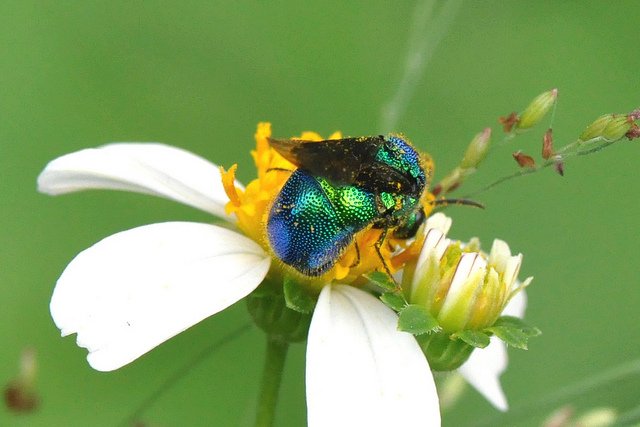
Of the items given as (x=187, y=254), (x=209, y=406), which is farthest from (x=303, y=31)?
(x=187, y=254)

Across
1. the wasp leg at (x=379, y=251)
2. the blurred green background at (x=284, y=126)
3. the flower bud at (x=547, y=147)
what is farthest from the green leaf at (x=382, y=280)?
the blurred green background at (x=284, y=126)

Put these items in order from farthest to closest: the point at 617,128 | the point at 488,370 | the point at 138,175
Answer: the point at 488,370, the point at 138,175, the point at 617,128

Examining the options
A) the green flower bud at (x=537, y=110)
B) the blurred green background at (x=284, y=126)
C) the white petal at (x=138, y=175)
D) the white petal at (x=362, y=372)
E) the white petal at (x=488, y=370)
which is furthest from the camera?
the blurred green background at (x=284, y=126)

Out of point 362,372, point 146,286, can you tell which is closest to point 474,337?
point 362,372

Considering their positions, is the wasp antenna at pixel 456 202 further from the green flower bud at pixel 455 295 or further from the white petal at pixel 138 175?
the white petal at pixel 138 175

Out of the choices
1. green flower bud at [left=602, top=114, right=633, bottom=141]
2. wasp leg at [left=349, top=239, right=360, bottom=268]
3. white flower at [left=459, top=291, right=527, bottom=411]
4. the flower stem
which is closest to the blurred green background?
white flower at [left=459, top=291, right=527, bottom=411]

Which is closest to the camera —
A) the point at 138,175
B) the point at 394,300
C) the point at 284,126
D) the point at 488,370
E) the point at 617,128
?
the point at 617,128

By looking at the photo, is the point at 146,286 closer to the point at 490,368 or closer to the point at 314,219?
the point at 314,219
